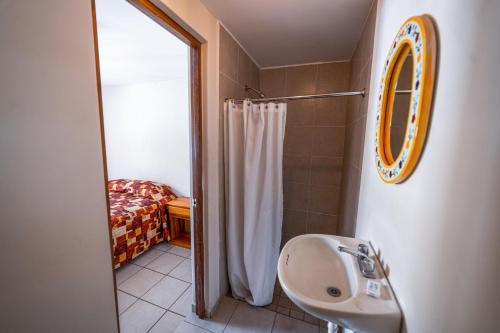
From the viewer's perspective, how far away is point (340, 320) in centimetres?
68

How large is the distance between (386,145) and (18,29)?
132 centimetres

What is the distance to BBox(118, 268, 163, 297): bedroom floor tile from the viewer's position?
74.3 inches

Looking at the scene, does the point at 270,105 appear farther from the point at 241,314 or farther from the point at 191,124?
the point at 241,314

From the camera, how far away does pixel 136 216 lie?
2.37m

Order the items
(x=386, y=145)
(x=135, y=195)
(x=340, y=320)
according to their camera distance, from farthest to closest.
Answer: (x=135, y=195)
(x=386, y=145)
(x=340, y=320)

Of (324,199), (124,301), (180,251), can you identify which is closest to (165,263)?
(180,251)

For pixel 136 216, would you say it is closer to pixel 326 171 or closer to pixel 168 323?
pixel 168 323

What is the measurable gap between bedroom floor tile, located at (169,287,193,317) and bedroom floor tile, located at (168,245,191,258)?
0.67 metres

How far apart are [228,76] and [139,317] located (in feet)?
7.05

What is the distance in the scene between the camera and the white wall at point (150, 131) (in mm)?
3029

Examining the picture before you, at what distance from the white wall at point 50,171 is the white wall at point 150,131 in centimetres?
231

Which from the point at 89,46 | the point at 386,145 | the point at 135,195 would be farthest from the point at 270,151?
the point at 135,195

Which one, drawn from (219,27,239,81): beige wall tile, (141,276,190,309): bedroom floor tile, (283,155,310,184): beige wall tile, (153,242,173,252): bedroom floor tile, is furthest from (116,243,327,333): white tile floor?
(219,27,239,81): beige wall tile

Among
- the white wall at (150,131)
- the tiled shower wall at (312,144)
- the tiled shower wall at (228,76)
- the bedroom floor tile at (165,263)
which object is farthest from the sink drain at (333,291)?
the white wall at (150,131)
